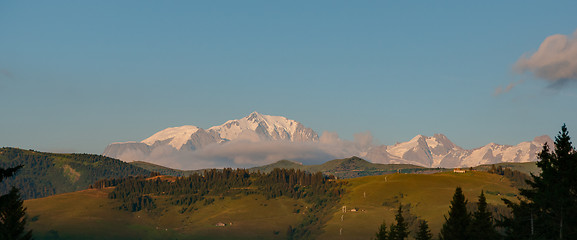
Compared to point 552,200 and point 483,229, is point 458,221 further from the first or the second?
point 552,200

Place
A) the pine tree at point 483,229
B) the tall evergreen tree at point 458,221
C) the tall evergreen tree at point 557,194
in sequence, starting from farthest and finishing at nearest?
the tall evergreen tree at point 458,221 < the pine tree at point 483,229 < the tall evergreen tree at point 557,194

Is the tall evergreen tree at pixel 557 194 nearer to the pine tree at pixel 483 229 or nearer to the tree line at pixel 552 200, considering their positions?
the tree line at pixel 552 200

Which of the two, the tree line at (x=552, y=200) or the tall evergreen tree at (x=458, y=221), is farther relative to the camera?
the tall evergreen tree at (x=458, y=221)

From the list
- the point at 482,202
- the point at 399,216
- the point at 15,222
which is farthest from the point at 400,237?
the point at 15,222

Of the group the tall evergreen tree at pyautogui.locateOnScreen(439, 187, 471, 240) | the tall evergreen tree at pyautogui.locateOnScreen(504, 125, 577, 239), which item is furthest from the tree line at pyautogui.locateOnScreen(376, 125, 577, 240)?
the tall evergreen tree at pyautogui.locateOnScreen(439, 187, 471, 240)

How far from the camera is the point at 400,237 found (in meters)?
116

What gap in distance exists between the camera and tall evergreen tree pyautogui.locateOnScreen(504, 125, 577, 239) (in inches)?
2589

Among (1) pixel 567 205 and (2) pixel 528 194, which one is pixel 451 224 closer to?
(2) pixel 528 194

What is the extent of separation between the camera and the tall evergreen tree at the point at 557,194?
65750mm

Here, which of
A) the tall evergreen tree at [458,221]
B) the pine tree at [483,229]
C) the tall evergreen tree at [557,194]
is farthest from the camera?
the tall evergreen tree at [458,221]

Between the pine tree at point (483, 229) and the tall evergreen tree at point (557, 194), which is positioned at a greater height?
the tall evergreen tree at point (557, 194)

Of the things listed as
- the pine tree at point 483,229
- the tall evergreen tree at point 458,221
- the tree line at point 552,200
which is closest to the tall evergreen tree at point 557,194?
the tree line at point 552,200

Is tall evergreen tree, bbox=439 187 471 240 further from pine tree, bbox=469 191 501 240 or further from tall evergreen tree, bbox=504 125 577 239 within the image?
tall evergreen tree, bbox=504 125 577 239

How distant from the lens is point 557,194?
65.3 m
